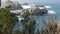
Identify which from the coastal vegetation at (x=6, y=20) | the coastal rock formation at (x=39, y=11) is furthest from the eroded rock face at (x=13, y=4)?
the coastal rock formation at (x=39, y=11)

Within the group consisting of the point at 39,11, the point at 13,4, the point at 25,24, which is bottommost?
the point at 25,24

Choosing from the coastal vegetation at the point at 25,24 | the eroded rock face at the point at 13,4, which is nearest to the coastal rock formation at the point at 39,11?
the coastal vegetation at the point at 25,24

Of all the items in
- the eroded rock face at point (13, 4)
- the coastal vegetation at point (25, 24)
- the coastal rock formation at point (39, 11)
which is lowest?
the coastal vegetation at point (25, 24)

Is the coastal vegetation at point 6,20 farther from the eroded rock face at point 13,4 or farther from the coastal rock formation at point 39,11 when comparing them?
the coastal rock formation at point 39,11

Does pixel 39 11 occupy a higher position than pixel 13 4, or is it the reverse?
pixel 13 4

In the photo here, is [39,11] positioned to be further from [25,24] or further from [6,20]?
[6,20]

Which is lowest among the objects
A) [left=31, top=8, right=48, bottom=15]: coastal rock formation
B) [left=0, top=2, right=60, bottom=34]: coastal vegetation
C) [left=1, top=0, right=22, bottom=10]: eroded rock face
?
[left=0, top=2, right=60, bottom=34]: coastal vegetation

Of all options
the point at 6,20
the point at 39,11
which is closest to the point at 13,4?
A: the point at 6,20

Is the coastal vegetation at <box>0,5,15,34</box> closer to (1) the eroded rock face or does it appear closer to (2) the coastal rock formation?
(1) the eroded rock face

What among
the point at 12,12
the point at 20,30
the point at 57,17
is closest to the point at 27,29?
the point at 20,30

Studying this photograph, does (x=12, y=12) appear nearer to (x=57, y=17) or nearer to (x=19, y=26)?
(x=19, y=26)

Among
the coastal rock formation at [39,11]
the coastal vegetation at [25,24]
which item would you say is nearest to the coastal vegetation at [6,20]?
the coastal vegetation at [25,24]

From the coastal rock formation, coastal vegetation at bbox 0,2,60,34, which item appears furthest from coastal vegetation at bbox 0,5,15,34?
the coastal rock formation

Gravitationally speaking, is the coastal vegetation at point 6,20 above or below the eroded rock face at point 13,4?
below
